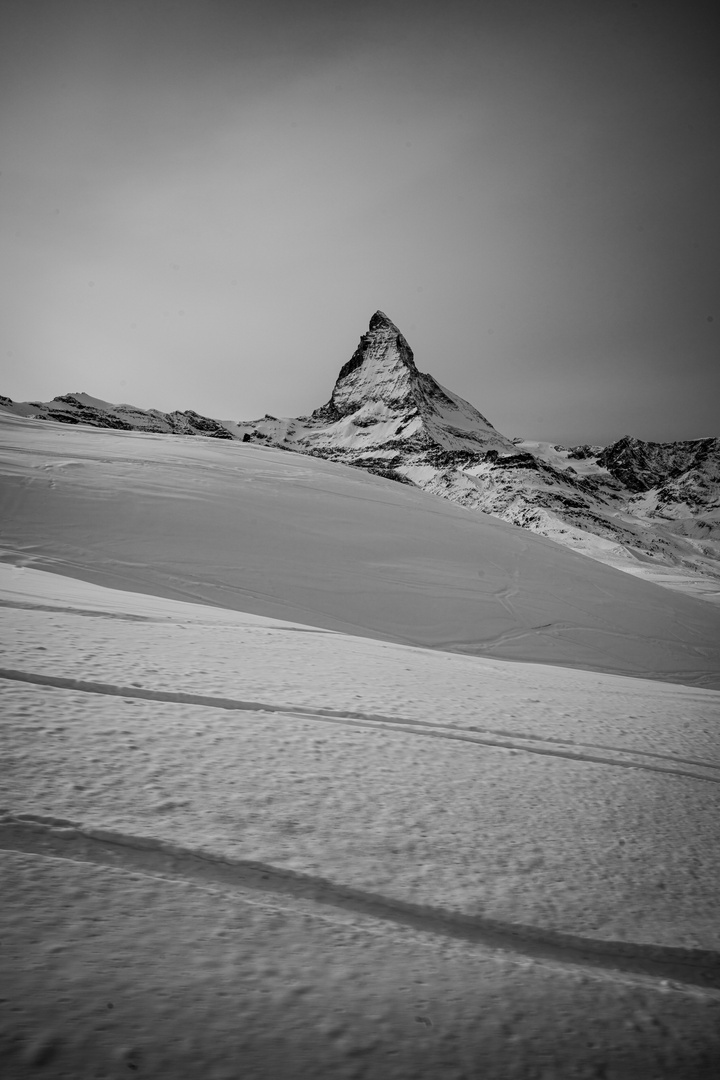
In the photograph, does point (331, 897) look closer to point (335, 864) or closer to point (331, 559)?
point (335, 864)

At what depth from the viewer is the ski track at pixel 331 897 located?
154 centimetres

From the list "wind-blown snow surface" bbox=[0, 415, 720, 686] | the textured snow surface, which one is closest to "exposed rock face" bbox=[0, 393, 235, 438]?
"wind-blown snow surface" bbox=[0, 415, 720, 686]

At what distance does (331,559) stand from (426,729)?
8.90 metres

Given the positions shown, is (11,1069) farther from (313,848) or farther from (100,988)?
(313,848)

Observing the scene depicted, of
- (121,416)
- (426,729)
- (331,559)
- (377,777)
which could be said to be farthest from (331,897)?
(121,416)

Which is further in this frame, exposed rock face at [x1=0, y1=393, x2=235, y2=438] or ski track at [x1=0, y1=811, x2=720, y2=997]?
exposed rock face at [x1=0, y1=393, x2=235, y2=438]

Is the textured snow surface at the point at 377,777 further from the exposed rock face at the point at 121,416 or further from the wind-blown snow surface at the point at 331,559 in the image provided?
the exposed rock face at the point at 121,416

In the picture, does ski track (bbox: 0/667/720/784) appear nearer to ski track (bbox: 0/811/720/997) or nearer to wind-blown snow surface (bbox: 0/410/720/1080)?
wind-blown snow surface (bbox: 0/410/720/1080)

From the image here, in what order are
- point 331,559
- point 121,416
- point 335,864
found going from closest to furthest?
point 335,864 → point 331,559 → point 121,416

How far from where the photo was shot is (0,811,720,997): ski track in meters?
1.54

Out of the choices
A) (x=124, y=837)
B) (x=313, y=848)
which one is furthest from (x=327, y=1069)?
(x=124, y=837)

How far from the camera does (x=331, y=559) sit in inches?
468

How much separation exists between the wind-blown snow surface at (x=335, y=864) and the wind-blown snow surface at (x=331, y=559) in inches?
210

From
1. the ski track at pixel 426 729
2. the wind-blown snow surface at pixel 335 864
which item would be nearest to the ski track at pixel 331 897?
the wind-blown snow surface at pixel 335 864
